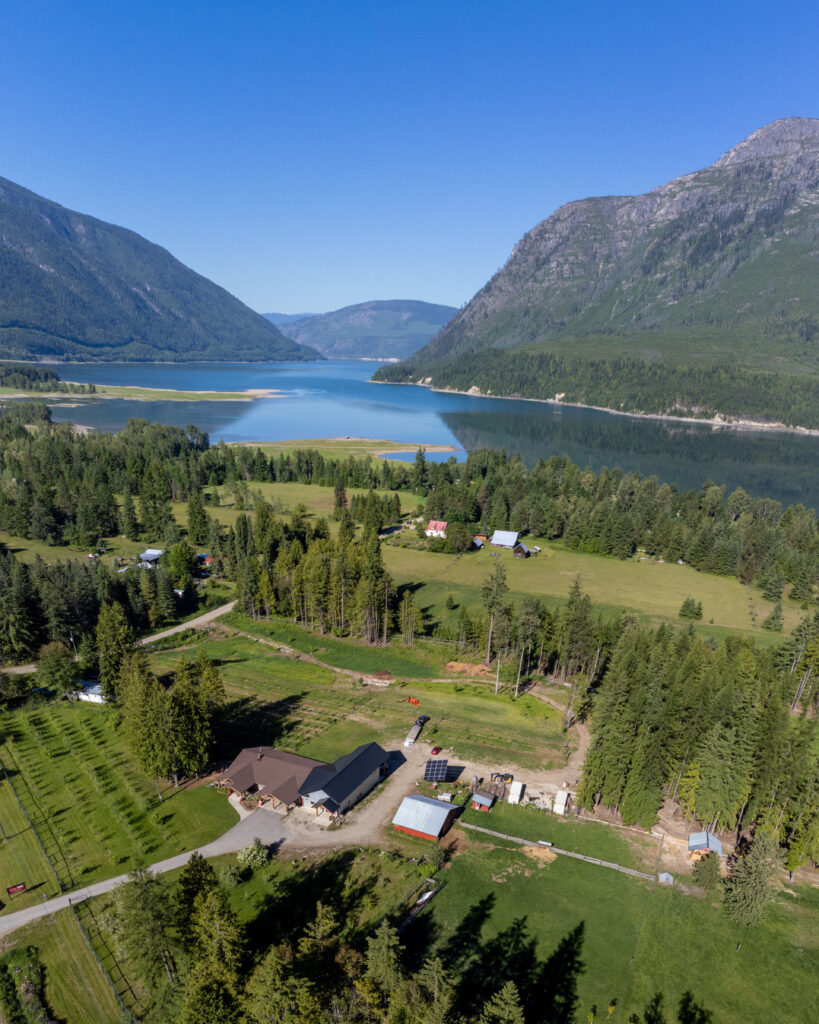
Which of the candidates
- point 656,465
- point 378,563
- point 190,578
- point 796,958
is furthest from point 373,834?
point 656,465

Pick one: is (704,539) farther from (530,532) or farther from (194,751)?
(194,751)

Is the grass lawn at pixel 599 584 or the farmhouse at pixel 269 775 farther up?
the farmhouse at pixel 269 775

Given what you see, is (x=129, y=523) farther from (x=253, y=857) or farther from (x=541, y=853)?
(x=541, y=853)

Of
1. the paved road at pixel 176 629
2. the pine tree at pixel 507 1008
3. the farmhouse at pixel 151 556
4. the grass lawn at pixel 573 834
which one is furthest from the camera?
the farmhouse at pixel 151 556

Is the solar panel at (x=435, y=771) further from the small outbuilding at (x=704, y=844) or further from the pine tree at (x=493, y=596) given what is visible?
the pine tree at (x=493, y=596)

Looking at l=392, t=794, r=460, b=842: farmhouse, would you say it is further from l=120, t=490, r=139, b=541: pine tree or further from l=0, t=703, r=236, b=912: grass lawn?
l=120, t=490, r=139, b=541: pine tree

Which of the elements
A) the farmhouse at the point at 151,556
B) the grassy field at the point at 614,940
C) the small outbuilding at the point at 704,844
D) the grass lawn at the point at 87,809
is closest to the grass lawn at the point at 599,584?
the farmhouse at the point at 151,556

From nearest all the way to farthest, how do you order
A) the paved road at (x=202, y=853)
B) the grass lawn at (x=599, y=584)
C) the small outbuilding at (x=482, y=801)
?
1. the paved road at (x=202, y=853)
2. the small outbuilding at (x=482, y=801)
3. the grass lawn at (x=599, y=584)

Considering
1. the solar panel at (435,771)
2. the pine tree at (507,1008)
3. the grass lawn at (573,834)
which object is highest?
the pine tree at (507,1008)
